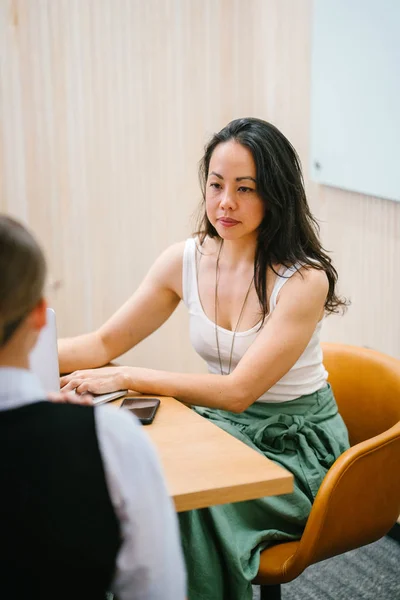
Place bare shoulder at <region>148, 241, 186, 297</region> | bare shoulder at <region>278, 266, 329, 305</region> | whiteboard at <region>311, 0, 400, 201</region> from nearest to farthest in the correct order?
bare shoulder at <region>278, 266, 329, 305</region> → bare shoulder at <region>148, 241, 186, 297</region> → whiteboard at <region>311, 0, 400, 201</region>

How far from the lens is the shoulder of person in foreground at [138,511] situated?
890 millimetres

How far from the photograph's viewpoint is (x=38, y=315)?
898 millimetres

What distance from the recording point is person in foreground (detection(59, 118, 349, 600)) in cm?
163

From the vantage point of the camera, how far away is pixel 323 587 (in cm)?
239

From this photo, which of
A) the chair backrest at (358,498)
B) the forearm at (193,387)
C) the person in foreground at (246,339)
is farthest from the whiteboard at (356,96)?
the forearm at (193,387)

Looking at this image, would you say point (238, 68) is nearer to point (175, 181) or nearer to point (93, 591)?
point (175, 181)

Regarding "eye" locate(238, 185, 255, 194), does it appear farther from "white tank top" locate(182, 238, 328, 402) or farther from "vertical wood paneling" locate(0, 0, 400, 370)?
"vertical wood paneling" locate(0, 0, 400, 370)

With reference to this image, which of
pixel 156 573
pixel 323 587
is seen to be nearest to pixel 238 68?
pixel 323 587

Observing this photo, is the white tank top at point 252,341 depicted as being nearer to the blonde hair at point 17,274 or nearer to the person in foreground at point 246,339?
the person in foreground at point 246,339

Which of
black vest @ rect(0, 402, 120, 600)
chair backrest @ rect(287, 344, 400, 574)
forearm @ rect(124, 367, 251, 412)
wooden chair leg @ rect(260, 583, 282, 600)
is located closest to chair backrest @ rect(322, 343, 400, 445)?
chair backrest @ rect(287, 344, 400, 574)

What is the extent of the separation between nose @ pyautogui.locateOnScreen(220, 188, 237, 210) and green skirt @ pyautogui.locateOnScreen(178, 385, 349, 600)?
50 centimetres

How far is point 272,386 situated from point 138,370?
0.34 metres

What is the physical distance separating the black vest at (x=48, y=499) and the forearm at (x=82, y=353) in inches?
44.7

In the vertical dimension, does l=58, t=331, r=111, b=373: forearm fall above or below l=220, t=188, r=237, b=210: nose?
below
